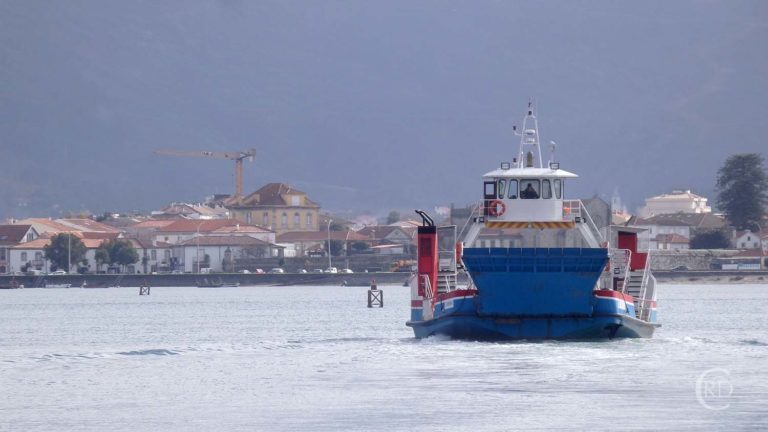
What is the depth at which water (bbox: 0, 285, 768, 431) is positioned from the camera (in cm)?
3108

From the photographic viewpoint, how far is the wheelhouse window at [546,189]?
51.0 m

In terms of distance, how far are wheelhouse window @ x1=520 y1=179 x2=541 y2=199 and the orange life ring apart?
2.26ft

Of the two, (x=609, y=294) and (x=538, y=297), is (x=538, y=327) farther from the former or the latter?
(x=609, y=294)

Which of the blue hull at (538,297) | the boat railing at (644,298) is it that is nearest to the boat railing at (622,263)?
the boat railing at (644,298)

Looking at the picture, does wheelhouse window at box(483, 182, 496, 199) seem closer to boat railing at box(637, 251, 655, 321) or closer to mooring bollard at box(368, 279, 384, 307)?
boat railing at box(637, 251, 655, 321)

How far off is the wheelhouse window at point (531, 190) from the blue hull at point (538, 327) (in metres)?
5.49

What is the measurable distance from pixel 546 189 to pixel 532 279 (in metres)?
5.99

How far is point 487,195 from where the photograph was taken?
5172 centimetres

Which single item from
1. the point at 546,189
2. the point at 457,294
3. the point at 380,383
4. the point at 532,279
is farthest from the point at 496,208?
the point at 380,383

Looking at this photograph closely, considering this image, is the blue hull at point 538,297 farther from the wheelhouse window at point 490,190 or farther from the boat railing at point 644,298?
the wheelhouse window at point 490,190

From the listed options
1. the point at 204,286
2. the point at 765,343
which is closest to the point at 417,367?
the point at 765,343

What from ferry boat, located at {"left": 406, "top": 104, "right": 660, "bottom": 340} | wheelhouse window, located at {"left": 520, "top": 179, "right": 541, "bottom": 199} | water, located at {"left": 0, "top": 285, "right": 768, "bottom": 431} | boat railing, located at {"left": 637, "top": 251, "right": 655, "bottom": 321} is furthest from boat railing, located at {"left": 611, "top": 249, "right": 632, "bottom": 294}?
wheelhouse window, located at {"left": 520, "top": 179, "right": 541, "bottom": 199}

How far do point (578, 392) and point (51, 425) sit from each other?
11.1m

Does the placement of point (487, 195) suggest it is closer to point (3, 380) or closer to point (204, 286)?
point (3, 380)
